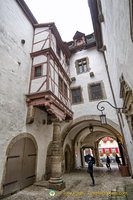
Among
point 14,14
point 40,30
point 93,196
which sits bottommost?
point 93,196

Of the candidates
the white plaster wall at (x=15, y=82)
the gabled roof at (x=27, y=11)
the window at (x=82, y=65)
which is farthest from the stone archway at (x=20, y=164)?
the gabled roof at (x=27, y=11)

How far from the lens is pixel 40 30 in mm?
8383

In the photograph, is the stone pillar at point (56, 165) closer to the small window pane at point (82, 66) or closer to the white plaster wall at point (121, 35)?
the white plaster wall at point (121, 35)

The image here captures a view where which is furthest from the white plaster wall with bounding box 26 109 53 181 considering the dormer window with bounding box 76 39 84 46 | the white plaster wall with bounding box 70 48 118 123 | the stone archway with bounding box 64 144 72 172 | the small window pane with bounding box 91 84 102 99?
the dormer window with bounding box 76 39 84 46

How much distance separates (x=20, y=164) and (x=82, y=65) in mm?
9328

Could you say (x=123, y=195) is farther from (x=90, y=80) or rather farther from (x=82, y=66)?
(x=82, y=66)

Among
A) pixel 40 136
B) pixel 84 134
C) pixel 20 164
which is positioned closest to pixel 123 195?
pixel 20 164

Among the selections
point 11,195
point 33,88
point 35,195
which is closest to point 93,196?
point 35,195

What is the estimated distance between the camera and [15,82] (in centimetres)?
579

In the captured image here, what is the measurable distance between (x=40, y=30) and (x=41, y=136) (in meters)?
7.33

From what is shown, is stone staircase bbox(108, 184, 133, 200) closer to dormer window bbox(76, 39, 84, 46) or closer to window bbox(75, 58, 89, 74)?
window bbox(75, 58, 89, 74)

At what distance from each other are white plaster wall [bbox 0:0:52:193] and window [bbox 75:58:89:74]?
5001mm

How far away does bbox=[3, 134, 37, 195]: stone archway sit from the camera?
456 centimetres

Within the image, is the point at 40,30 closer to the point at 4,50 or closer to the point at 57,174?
the point at 4,50
